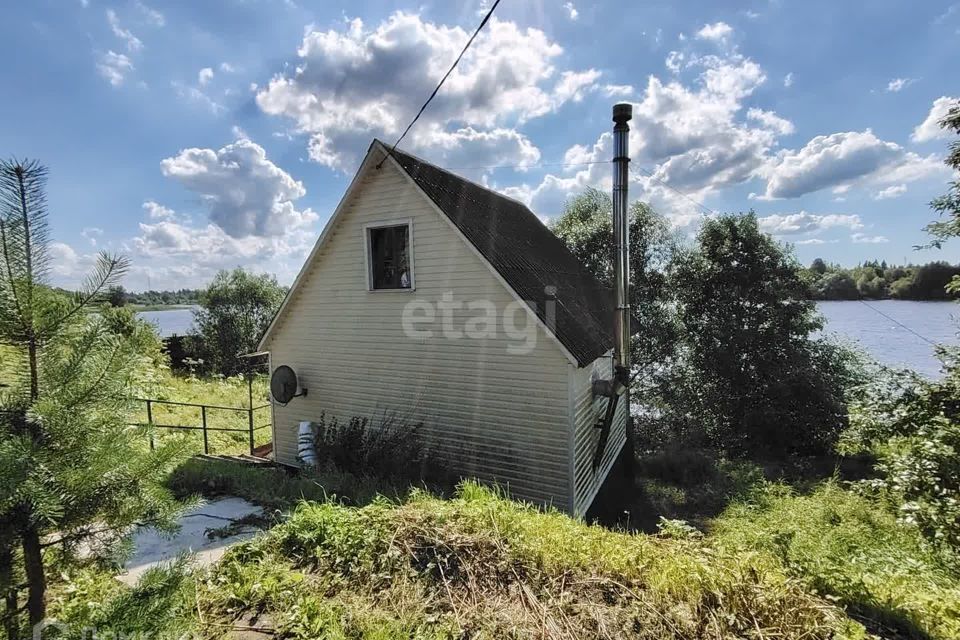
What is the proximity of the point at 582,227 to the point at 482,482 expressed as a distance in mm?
11940

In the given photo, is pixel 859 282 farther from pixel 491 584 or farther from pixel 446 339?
pixel 491 584

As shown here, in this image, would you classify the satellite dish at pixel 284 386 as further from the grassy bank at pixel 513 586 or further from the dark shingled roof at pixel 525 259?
the grassy bank at pixel 513 586

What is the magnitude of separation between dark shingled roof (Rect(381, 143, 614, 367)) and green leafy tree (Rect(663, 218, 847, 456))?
4.31 m

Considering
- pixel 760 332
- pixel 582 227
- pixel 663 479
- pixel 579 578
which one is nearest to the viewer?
pixel 579 578

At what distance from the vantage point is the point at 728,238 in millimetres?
14484

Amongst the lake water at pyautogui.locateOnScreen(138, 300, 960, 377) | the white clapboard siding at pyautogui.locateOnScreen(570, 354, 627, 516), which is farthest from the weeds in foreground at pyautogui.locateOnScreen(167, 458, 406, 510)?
the white clapboard siding at pyautogui.locateOnScreen(570, 354, 627, 516)

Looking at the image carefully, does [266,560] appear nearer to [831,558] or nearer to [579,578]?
[579,578]

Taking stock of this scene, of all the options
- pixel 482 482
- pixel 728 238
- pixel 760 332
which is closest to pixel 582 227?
pixel 728 238

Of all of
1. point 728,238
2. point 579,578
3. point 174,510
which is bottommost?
point 579,578

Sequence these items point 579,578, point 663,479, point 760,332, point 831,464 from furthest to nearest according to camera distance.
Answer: point 760,332 → point 831,464 → point 663,479 → point 579,578

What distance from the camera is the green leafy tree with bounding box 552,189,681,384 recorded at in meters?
15.5

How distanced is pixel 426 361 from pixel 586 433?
3215mm

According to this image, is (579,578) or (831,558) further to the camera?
(831,558)

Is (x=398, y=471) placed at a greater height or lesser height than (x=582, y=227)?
lesser
